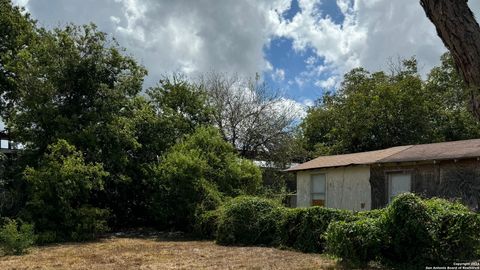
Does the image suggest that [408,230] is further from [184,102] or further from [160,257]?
[184,102]

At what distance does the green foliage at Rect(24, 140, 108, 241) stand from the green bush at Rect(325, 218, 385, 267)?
32.4ft

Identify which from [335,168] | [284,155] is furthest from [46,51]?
[284,155]

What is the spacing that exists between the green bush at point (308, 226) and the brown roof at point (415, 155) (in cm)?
434

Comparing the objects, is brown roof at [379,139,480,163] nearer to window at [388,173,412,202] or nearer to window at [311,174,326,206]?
window at [388,173,412,202]

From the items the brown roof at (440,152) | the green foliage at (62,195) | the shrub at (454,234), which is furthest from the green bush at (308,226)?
the green foliage at (62,195)

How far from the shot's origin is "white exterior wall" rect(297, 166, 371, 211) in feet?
55.3

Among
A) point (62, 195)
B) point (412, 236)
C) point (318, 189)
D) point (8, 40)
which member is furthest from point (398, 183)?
point (8, 40)

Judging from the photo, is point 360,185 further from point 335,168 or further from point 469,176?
point 469,176

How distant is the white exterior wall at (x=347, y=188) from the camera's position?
16.8m

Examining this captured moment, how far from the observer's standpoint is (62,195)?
52.5 feet

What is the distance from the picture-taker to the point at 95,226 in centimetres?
1650

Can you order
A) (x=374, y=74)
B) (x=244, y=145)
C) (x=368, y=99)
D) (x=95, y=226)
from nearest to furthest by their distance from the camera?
(x=95, y=226) < (x=368, y=99) < (x=244, y=145) < (x=374, y=74)

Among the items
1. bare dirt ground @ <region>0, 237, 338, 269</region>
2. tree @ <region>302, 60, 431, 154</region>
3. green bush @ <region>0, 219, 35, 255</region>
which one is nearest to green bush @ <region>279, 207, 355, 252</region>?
bare dirt ground @ <region>0, 237, 338, 269</region>

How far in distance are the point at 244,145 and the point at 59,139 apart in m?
12.2
